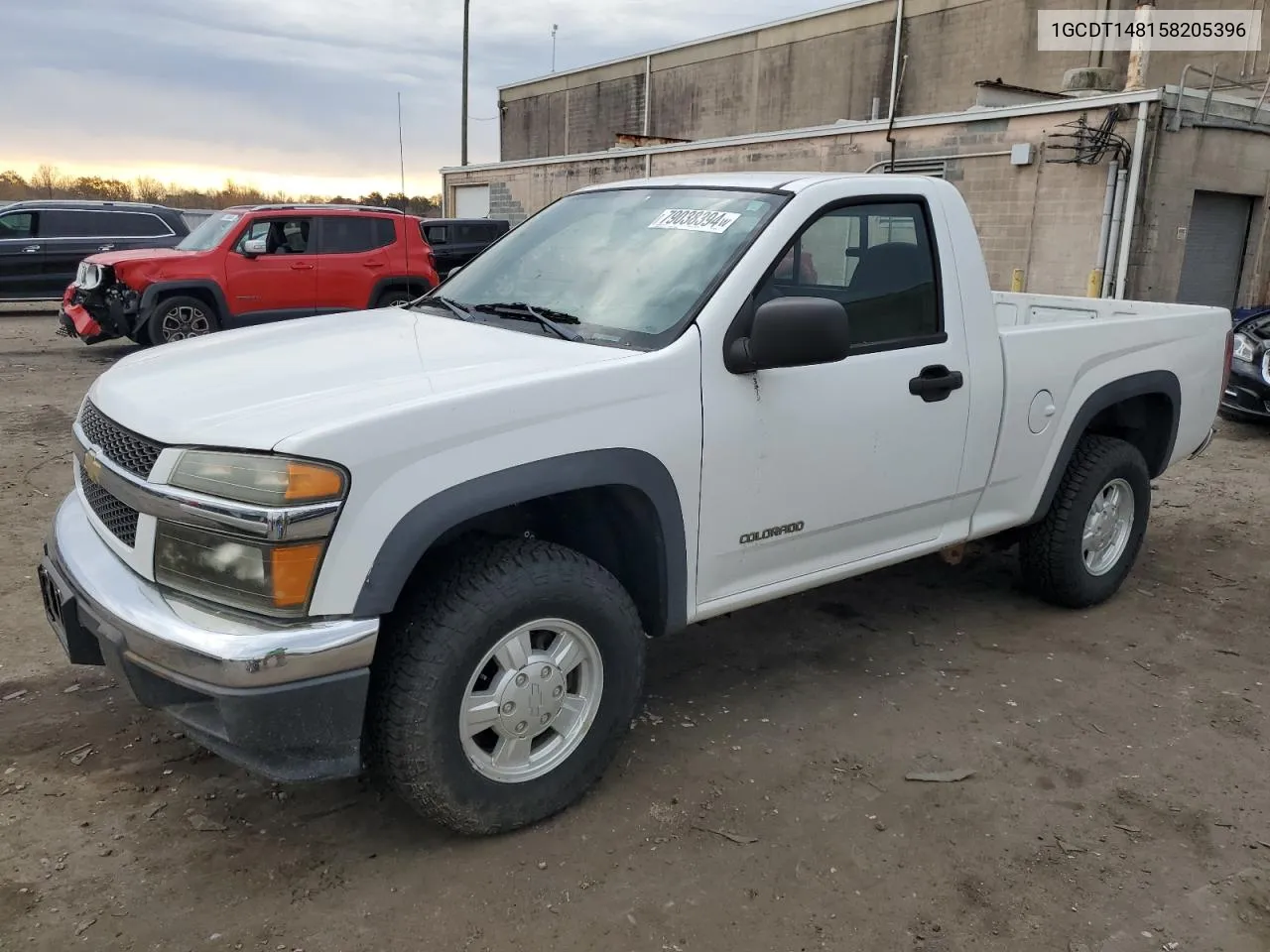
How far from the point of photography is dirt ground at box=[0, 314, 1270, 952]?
263cm

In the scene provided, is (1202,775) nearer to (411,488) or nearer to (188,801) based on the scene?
(411,488)

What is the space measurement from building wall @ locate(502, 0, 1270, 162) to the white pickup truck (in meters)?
19.9

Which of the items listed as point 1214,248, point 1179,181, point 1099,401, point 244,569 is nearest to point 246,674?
point 244,569

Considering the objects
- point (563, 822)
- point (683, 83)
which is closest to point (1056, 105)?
point (563, 822)

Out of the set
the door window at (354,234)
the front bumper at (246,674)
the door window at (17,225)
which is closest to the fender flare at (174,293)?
the door window at (354,234)

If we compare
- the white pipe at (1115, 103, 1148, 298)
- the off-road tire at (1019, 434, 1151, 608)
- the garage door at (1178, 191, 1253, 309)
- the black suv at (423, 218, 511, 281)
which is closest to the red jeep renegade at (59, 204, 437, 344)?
the black suv at (423, 218, 511, 281)

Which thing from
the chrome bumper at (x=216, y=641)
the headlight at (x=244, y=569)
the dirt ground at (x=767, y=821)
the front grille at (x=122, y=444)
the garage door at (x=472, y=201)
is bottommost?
the dirt ground at (x=767, y=821)

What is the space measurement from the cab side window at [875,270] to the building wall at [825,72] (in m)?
19.7

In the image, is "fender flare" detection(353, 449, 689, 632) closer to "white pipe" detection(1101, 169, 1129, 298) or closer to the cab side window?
the cab side window

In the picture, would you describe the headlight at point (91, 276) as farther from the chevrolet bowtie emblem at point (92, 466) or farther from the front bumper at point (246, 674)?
the front bumper at point (246, 674)

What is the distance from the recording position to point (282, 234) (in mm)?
12602

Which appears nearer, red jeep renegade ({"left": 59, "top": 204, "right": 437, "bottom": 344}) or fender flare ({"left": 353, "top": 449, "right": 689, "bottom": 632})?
fender flare ({"left": 353, "top": 449, "right": 689, "bottom": 632})

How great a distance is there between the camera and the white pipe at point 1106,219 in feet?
45.1

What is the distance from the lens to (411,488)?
2.54 meters
